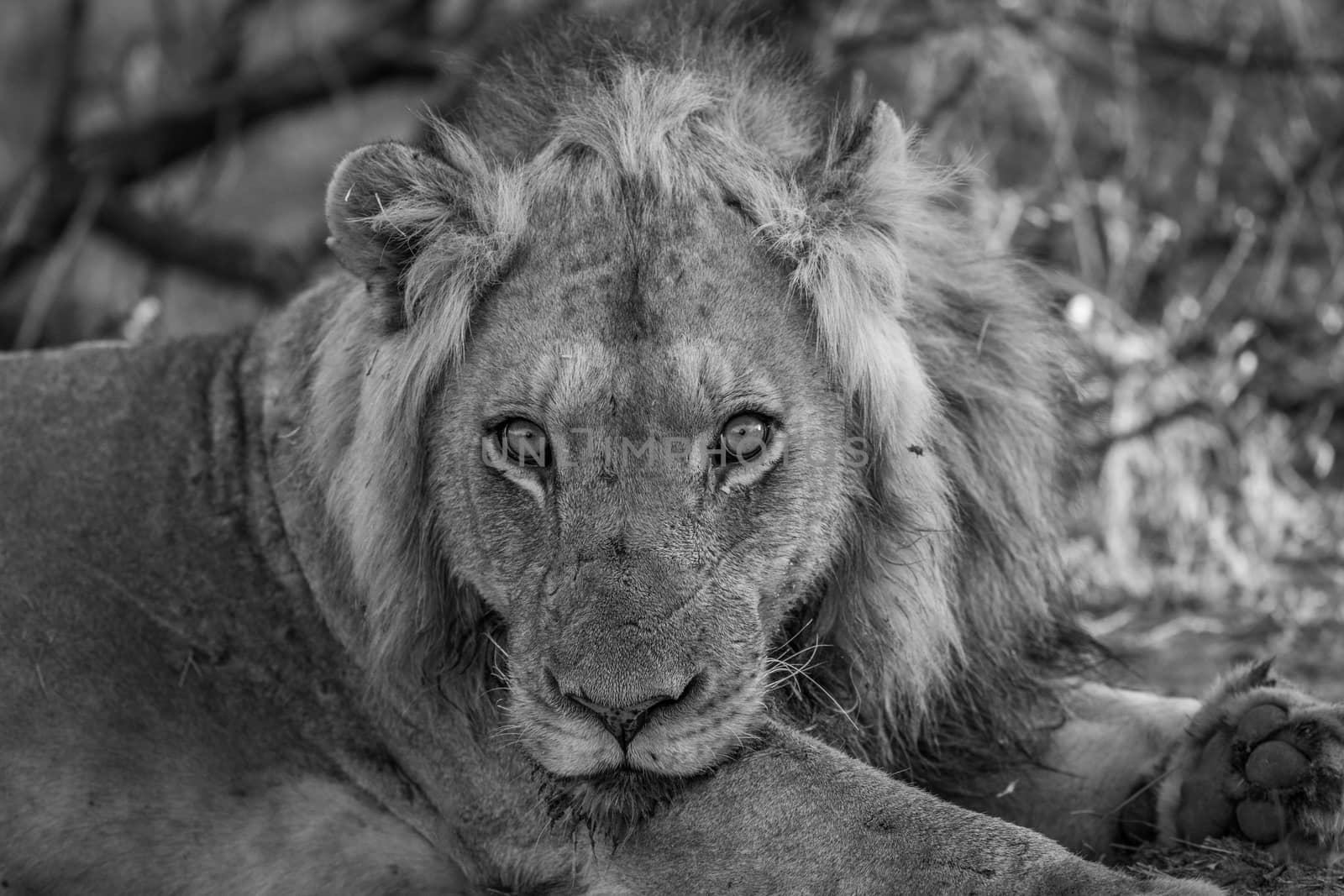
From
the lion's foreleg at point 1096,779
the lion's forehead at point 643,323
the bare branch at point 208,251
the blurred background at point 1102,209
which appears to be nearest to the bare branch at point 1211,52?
the blurred background at point 1102,209

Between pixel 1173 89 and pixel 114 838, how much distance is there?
7157mm

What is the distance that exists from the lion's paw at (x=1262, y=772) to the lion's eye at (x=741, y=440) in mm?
1147

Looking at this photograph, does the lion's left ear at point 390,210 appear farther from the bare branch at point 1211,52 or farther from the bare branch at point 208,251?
the bare branch at point 1211,52

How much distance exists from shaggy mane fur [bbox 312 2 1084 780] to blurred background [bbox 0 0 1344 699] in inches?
55.2

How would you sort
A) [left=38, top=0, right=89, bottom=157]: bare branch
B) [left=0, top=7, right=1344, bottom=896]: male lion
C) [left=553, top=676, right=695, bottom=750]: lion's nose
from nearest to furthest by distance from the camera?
[left=553, top=676, right=695, bottom=750]: lion's nose < [left=0, top=7, right=1344, bottom=896]: male lion < [left=38, top=0, right=89, bottom=157]: bare branch

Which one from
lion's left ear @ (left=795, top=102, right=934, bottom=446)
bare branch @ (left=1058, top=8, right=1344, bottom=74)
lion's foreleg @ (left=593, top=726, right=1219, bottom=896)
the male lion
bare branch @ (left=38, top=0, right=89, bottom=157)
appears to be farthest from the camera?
bare branch @ (left=38, top=0, right=89, bottom=157)

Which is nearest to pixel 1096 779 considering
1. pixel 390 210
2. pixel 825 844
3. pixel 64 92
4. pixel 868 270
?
pixel 825 844

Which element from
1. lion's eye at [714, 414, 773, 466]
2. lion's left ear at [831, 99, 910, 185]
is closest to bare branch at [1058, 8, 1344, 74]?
lion's left ear at [831, 99, 910, 185]

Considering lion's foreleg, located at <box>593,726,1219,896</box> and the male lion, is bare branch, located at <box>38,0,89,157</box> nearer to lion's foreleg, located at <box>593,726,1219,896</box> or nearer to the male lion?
the male lion

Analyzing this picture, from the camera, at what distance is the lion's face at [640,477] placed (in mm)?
3041

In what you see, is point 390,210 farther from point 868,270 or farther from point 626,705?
point 626,705

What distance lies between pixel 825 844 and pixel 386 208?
1628 mm

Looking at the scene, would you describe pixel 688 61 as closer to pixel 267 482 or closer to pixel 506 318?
pixel 506 318

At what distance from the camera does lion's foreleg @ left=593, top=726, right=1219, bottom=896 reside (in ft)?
9.31
